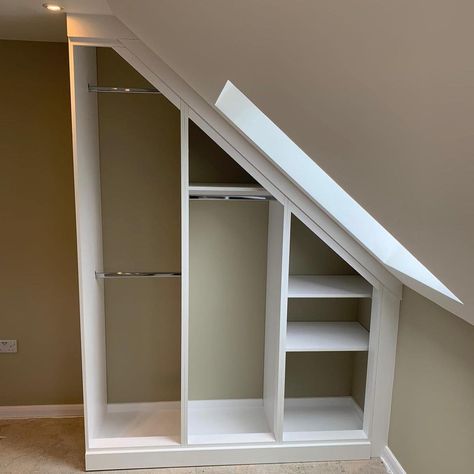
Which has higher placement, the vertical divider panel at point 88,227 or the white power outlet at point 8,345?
the vertical divider panel at point 88,227

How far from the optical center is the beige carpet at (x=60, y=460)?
2.63 m

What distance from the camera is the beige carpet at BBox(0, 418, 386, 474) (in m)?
2.63

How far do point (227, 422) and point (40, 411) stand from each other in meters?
1.17

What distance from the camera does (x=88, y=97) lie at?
2.53m

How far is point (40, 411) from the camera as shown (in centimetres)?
310

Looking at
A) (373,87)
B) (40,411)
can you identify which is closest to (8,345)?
(40,411)

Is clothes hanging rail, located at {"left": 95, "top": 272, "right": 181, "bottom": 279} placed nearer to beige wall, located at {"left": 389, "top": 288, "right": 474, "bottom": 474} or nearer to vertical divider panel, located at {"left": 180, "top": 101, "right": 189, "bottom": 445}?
vertical divider panel, located at {"left": 180, "top": 101, "right": 189, "bottom": 445}

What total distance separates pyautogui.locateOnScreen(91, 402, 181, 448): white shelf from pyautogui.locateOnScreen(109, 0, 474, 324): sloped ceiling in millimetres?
1801

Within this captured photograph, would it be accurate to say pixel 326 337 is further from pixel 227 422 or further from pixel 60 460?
pixel 60 460

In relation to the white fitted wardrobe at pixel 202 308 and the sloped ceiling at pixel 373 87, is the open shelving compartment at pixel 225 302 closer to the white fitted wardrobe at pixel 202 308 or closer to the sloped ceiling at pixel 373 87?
the white fitted wardrobe at pixel 202 308

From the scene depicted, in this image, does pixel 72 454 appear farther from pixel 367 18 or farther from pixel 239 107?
pixel 367 18

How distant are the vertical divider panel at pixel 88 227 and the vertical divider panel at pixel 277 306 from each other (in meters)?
0.98

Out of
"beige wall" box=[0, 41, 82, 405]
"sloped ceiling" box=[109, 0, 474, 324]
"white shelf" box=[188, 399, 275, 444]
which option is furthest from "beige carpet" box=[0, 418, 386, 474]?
"sloped ceiling" box=[109, 0, 474, 324]

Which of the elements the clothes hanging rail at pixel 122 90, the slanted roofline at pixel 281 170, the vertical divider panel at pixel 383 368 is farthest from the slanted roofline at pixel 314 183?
the clothes hanging rail at pixel 122 90
